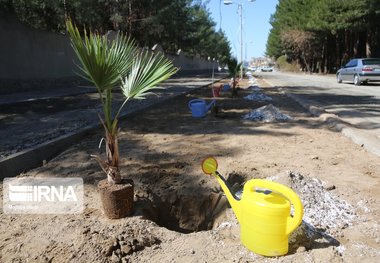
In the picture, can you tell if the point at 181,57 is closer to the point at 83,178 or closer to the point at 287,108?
the point at 287,108

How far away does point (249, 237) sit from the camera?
8.49 feet

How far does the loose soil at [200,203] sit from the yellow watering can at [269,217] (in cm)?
9

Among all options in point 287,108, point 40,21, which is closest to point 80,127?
point 287,108

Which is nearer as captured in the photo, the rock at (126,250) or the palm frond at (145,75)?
the rock at (126,250)

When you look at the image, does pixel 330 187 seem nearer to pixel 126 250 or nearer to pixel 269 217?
pixel 269 217

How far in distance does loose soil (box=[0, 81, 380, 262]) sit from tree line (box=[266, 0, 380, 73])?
Result: 88.5ft

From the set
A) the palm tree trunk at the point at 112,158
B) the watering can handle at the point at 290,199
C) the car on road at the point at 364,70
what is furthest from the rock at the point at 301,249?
the car on road at the point at 364,70

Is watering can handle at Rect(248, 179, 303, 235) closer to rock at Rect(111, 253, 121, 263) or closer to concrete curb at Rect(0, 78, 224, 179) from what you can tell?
rock at Rect(111, 253, 121, 263)

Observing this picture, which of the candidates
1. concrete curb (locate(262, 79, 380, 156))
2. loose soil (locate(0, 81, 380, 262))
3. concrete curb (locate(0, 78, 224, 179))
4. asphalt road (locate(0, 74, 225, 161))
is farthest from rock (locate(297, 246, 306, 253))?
concrete curb (locate(0, 78, 224, 179))

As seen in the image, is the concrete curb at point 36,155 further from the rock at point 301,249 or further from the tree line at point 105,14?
the tree line at point 105,14

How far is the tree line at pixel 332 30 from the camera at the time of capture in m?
29.5

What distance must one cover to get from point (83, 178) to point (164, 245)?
174 cm

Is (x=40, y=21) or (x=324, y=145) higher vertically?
(x=40, y=21)

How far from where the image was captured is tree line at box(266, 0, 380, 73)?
29.5 meters
